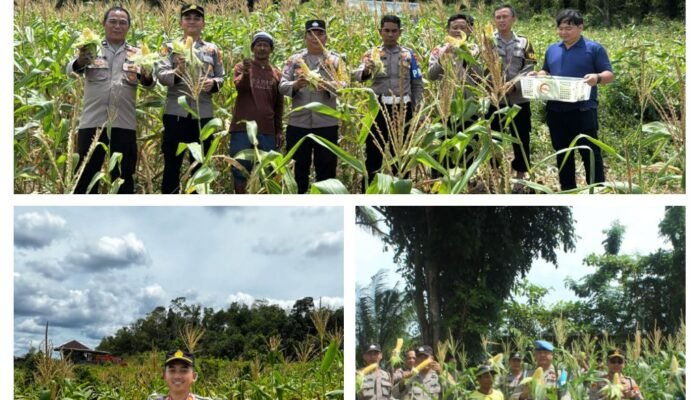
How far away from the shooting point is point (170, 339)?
2758mm

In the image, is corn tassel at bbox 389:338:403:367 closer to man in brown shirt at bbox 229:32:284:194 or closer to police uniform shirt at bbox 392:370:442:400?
police uniform shirt at bbox 392:370:442:400

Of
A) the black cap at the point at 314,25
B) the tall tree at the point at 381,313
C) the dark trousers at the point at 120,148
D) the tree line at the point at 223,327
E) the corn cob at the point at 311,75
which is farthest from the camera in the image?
the black cap at the point at 314,25

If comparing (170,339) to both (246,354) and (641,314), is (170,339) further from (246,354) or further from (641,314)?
(641,314)

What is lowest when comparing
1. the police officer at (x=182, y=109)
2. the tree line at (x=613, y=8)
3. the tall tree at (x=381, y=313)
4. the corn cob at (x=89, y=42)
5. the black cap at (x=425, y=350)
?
the black cap at (x=425, y=350)

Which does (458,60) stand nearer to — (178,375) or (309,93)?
(309,93)

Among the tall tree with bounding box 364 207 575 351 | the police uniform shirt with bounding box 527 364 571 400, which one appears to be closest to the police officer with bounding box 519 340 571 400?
the police uniform shirt with bounding box 527 364 571 400

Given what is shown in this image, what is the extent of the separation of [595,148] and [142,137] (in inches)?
108

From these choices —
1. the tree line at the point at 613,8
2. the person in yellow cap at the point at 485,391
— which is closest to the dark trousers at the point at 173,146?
the person in yellow cap at the point at 485,391

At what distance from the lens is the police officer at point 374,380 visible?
245 centimetres

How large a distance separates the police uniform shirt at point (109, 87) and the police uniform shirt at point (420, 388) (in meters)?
2.44

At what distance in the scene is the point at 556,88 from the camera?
4.23 m

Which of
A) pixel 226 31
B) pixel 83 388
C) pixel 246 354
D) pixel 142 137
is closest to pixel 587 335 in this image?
pixel 246 354

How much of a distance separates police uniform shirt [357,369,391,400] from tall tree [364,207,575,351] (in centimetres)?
18

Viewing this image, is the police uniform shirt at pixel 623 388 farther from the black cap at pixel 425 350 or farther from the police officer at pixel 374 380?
the police officer at pixel 374 380
